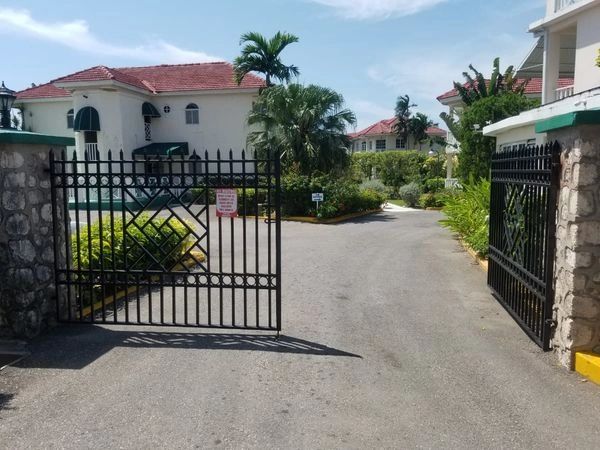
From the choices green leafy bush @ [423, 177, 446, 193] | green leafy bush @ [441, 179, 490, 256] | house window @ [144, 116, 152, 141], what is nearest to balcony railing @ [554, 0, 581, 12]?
green leafy bush @ [441, 179, 490, 256]

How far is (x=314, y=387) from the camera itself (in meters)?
4.65

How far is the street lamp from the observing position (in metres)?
8.19

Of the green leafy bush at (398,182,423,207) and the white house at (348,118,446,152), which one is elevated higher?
the white house at (348,118,446,152)

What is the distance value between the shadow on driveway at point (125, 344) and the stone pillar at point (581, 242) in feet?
6.75

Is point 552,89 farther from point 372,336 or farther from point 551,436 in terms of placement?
point 551,436

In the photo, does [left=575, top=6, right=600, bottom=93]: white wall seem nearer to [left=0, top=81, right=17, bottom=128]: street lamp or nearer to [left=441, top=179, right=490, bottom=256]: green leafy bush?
[left=441, top=179, right=490, bottom=256]: green leafy bush

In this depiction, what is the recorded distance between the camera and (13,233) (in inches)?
224

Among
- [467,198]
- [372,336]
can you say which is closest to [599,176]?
[372,336]

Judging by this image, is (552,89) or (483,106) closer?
(552,89)

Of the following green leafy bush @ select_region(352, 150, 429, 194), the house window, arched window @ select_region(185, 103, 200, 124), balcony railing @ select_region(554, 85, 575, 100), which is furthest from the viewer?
green leafy bush @ select_region(352, 150, 429, 194)

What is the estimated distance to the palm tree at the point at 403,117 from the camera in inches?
2530

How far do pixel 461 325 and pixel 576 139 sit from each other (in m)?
2.69

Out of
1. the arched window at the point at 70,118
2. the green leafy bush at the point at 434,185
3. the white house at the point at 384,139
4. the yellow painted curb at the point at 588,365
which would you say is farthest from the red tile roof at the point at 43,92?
the white house at the point at 384,139

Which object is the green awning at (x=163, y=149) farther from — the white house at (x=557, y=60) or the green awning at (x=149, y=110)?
the white house at (x=557, y=60)
